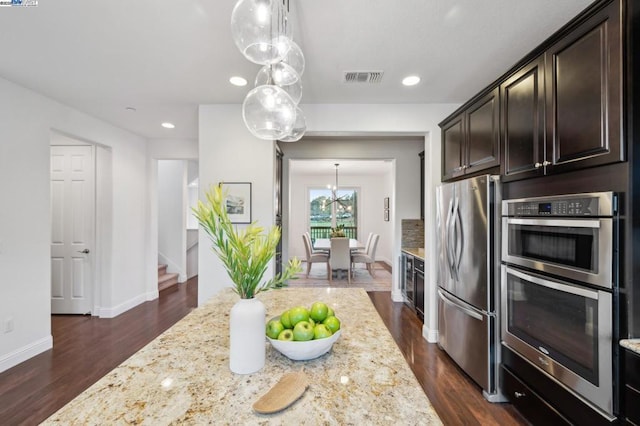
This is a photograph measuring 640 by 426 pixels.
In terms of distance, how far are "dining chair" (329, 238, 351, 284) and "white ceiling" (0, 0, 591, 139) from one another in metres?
3.27

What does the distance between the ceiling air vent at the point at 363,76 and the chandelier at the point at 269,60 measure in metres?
1.02

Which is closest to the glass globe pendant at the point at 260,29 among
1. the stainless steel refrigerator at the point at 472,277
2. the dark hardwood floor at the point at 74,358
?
the stainless steel refrigerator at the point at 472,277

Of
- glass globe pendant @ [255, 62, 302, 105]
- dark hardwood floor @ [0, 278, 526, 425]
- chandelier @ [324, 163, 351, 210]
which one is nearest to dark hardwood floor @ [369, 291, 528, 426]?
dark hardwood floor @ [0, 278, 526, 425]

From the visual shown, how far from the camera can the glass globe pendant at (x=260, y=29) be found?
3.48ft

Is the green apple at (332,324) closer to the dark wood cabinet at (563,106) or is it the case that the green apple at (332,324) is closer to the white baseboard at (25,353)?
the dark wood cabinet at (563,106)

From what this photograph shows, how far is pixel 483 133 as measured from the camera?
237cm

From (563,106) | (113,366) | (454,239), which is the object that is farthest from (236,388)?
(113,366)

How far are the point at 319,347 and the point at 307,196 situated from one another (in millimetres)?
8305

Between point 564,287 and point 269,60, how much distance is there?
1916 mm

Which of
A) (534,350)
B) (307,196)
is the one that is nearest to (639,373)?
(534,350)

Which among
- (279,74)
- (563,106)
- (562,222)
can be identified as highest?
(279,74)

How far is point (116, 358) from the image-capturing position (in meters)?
2.83

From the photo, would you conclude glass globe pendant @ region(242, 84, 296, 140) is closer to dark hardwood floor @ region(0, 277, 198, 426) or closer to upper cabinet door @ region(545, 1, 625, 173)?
upper cabinet door @ region(545, 1, 625, 173)

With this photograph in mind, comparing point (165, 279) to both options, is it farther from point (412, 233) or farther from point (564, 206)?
point (564, 206)
